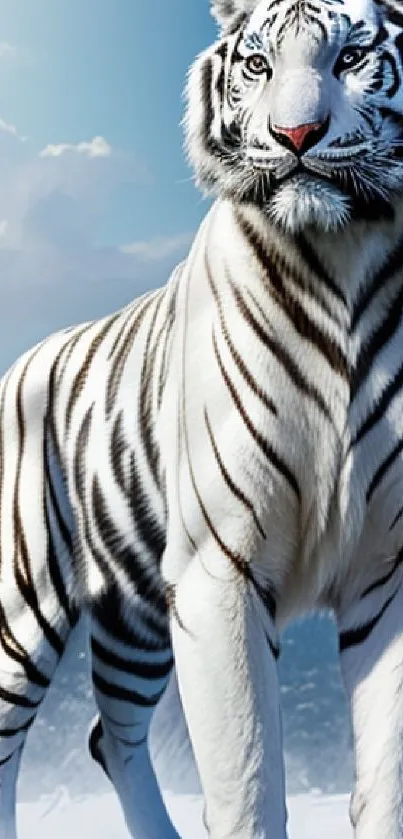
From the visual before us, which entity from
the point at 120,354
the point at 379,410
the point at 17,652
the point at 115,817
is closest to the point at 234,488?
the point at 379,410

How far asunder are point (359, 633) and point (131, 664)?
485 mm

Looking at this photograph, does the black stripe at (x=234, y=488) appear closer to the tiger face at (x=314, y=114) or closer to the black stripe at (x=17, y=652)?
the tiger face at (x=314, y=114)

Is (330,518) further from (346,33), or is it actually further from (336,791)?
(336,791)

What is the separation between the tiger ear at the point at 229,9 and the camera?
4.22 feet

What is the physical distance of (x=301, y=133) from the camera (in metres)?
1.15

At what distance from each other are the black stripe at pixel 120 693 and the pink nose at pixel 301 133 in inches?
34.8

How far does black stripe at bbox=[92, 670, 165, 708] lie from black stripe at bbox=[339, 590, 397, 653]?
0.50m

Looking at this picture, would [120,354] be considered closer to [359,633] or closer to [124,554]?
[124,554]

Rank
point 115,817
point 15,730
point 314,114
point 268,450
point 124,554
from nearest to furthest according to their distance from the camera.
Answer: point 314,114 < point 268,450 < point 124,554 < point 15,730 < point 115,817

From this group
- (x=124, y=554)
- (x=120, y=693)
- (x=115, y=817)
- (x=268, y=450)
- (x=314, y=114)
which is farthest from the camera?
(x=115, y=817)

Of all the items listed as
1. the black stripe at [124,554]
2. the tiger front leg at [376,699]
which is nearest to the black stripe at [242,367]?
the tiger front leg at [376,699]

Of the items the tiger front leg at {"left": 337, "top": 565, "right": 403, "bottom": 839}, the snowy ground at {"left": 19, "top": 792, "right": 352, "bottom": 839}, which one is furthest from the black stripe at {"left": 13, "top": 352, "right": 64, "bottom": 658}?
the snowy ground at {"left": 19, "top": 792, "right": 352, "bottom": 839}

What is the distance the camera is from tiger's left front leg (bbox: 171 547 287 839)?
1265mm

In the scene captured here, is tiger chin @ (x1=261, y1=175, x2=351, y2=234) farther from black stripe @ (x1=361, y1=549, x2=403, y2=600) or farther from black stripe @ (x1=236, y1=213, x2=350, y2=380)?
black stripe @ (x1=361, y1=549, x2=403, y2=600)
